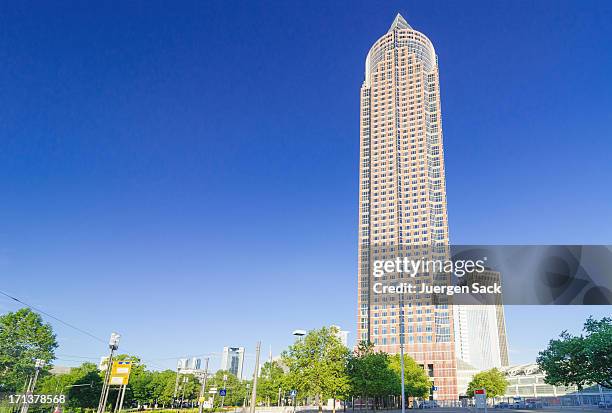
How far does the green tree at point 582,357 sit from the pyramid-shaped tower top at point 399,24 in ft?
529

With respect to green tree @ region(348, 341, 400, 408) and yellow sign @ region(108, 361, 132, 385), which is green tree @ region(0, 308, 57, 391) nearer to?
yellow sign @ region(108, 361, 132, 385)

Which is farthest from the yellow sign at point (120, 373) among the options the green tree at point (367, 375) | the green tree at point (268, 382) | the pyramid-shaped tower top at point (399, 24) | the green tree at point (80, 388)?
the pyramid-shaped tower top at point (399, 24)

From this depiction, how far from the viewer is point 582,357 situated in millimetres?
42656

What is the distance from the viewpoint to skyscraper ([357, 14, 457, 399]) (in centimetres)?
13362

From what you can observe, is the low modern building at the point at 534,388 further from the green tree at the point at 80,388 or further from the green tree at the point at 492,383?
the green tree at the point at 80,388

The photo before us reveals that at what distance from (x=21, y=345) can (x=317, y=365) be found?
44184mm

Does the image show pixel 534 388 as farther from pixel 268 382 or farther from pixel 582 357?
pixel 582 357

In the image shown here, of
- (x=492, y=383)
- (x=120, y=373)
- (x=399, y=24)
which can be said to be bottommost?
(x=120, y=373)

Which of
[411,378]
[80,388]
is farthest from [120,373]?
[411,378]

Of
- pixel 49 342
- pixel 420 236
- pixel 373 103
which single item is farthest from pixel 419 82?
pixel 49 342

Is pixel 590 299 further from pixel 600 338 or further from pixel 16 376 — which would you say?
pixel 16 376

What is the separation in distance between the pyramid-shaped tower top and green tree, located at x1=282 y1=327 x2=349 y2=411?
160 meters

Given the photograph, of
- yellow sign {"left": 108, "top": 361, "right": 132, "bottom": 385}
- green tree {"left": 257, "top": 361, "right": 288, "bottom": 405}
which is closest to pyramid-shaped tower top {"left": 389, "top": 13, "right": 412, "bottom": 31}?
green tree {"left": 257, "top": 361, "right": 288, "bottom": 405}

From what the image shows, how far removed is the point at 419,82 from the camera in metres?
166
